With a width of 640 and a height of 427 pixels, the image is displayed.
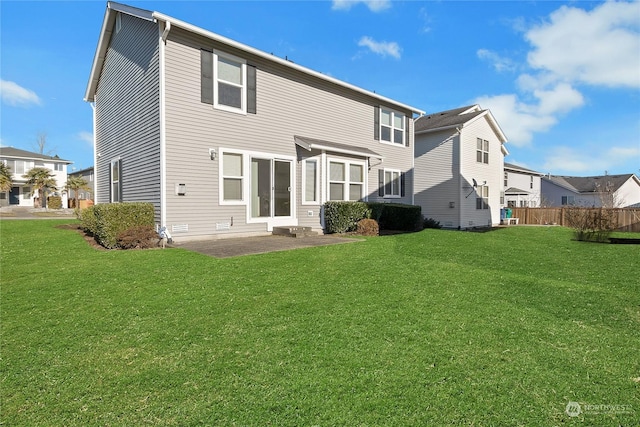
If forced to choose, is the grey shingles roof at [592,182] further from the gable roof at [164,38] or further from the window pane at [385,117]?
the gable roof at [164,38]

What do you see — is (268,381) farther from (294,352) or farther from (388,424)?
(388,424)

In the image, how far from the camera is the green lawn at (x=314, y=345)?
222cm

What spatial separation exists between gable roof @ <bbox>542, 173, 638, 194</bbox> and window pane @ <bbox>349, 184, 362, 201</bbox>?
113 feet

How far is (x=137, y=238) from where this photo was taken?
8.05 metres

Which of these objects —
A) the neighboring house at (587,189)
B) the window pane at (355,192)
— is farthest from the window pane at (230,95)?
the neighboring house at (587,189)

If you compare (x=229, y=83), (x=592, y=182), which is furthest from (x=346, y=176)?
(x=592, y=182)

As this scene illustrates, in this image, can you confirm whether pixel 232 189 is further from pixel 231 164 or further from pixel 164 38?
pixel 164 38

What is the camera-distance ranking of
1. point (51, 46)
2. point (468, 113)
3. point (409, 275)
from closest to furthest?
1. point (409, 275)
2. point (51, 46)
3. point (468, 113)

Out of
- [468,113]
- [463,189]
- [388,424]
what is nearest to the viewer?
[388,424]

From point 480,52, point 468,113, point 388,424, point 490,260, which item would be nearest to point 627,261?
point 490,260

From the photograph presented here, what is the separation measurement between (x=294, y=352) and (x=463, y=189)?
1837cm

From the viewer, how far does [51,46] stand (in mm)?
13492

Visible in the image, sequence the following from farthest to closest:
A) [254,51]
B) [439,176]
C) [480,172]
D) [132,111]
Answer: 1. [480,172]
2. [439,176]
3. [132,111]
4. [254,51]

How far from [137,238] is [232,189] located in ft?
10.2
